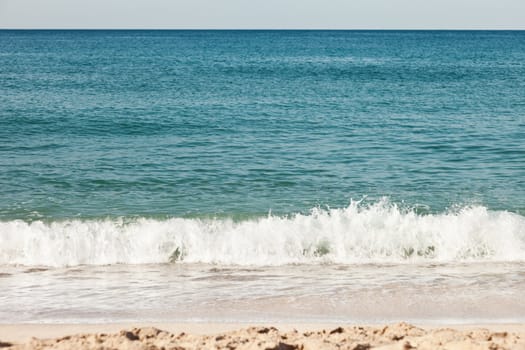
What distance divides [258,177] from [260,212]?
2715 millimetres

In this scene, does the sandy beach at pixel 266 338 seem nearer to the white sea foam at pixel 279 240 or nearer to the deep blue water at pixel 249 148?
the white sea foam at pixel 279 240

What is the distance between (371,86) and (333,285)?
31.7 m

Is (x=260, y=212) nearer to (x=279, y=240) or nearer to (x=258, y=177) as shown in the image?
(x=279, y=240)

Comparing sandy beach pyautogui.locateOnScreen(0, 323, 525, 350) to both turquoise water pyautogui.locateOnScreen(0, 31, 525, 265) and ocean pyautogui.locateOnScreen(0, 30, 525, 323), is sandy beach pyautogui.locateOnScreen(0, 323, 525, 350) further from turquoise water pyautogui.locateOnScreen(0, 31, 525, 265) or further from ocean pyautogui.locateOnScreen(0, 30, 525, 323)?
turquoise water pyautogui.locateOnScreen(0, 31, 525, 265)

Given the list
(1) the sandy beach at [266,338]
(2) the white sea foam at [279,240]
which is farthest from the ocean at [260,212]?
(1) the sandy beach at [266,338]

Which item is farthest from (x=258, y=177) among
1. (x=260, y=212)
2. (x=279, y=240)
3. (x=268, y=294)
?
(x=268, y=294)

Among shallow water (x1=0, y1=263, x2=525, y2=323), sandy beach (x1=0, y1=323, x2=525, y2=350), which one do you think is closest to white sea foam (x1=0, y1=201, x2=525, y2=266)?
shallow water (x1=0, y1=263, x2=525, y2=323)

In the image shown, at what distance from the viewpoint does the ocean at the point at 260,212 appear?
393 inches

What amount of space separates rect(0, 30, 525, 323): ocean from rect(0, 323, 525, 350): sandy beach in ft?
2.26

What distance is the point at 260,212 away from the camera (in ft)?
49.6

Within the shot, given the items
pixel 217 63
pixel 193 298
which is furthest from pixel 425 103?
pixel 217 63

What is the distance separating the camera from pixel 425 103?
3262 centimetres

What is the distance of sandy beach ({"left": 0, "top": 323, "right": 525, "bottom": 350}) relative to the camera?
725 cm

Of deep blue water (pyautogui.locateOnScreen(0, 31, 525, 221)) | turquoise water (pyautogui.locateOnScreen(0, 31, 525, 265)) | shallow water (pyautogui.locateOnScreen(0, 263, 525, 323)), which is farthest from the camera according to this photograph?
deep blue water (pyautogui.locateOnScreen(0, 31, 525, 221))
